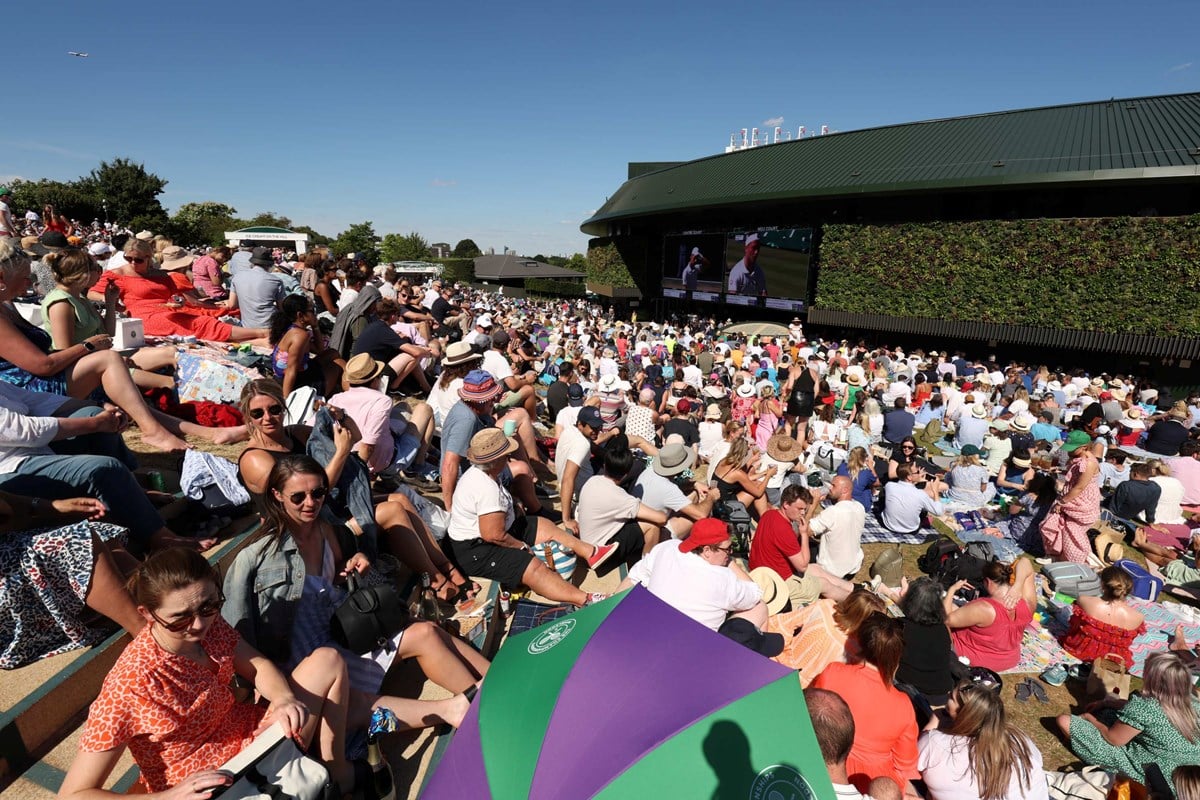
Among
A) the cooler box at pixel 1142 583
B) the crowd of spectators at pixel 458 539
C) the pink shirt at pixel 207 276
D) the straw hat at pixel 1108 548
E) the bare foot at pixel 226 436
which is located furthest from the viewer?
the pink shirt at pixel 207 276

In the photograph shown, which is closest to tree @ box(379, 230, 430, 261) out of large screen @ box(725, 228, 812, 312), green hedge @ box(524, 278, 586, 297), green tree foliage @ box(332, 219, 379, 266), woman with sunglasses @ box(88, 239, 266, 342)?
green tree foliage @ box(332, 219, 379, 266)

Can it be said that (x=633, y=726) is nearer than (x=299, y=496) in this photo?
Yes

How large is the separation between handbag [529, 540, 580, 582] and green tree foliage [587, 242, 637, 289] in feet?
110

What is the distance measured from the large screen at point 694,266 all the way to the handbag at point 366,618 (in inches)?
1132

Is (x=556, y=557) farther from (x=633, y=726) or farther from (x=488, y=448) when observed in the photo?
(x=633, y=726)

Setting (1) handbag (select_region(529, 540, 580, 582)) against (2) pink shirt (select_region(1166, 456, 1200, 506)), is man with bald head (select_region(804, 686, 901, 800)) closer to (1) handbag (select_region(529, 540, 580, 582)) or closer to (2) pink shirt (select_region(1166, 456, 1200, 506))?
(1) handbag (select_region(529, 540, 580, 582))

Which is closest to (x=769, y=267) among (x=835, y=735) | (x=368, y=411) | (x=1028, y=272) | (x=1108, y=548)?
(x=1028, y=272)

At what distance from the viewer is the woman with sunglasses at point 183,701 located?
6.76 feet

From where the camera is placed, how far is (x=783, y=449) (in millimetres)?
7891

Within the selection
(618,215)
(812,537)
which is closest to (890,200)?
(618,215)

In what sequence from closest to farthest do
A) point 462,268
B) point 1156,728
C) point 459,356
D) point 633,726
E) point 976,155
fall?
point 633,726 < point 1156,728 < point 459,356 < point 976,155 < point 462,268

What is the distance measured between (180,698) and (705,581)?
286 cm

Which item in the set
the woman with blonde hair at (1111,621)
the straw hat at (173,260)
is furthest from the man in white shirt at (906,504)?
the straw hat at (173,260)

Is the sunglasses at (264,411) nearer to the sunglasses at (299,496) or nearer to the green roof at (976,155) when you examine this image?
the sunglasses at (299,496)
